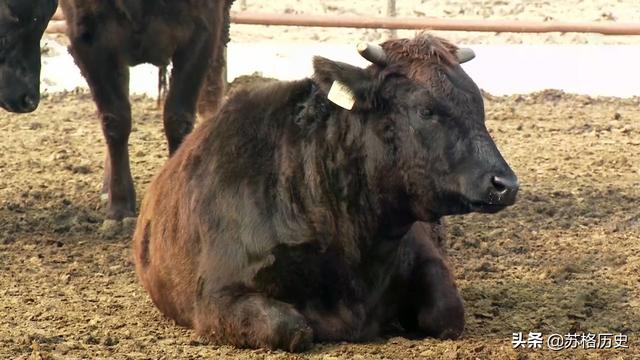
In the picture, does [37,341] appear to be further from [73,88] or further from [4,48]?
[73,88]

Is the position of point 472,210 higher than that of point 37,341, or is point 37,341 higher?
point 472,210

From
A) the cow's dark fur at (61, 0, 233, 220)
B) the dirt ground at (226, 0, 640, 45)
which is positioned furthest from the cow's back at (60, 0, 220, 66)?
the dirt ground at (226, 0, 640, 45)

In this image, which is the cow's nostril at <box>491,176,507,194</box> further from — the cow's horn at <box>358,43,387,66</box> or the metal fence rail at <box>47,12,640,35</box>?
the metal fence rail at <box>47,12,640,35</box>

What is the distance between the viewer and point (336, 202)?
5.40 m

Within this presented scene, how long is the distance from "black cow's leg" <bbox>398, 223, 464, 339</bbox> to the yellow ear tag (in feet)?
2.36

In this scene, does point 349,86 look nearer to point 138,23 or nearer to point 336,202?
point 336,202

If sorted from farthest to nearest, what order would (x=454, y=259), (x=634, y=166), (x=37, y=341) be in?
(x=634, y=166) < (x=454, y=259) < (x=37, y=341)

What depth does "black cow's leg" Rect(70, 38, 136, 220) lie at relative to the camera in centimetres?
798

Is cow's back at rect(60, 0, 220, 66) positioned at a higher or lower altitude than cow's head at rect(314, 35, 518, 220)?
lower

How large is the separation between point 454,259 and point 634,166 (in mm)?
2829

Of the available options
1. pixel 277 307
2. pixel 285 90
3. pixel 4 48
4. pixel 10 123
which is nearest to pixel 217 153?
pixel 285 90

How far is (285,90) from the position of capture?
5680 mm

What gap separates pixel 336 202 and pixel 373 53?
2.01ft

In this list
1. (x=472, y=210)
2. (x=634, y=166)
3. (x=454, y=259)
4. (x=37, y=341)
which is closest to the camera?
(x=472, y=210)
